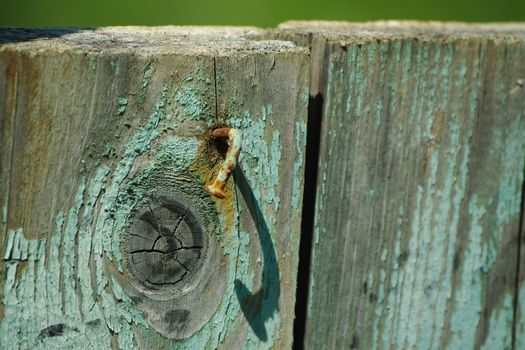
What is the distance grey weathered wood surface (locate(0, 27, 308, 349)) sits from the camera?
5.13ft

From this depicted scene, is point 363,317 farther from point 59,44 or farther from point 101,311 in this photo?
point 59,44

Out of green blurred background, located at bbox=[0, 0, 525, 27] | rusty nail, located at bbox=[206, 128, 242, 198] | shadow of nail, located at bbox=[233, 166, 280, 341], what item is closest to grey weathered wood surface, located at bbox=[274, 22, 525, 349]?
shadow of nail, located at bbox=[233, 166, 280, 341]

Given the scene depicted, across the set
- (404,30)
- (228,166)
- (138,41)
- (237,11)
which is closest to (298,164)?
(228,166)

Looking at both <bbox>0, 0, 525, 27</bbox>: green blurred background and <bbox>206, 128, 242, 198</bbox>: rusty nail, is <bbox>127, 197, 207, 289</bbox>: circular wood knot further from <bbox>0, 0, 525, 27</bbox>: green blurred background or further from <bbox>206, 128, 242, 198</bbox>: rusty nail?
<bbox>0, 0, 525, 27</bbox>: green blurred background

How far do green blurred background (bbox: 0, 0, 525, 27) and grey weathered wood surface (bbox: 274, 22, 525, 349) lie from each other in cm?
550

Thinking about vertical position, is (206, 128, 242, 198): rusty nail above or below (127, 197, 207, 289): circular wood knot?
above

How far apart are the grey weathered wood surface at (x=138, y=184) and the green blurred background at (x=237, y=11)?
5.65 meters

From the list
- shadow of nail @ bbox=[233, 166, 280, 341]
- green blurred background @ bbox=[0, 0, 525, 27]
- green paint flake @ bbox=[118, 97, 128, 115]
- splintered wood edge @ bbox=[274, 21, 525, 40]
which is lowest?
shadow of nail @ bbox=[233, 166, 280, 341]

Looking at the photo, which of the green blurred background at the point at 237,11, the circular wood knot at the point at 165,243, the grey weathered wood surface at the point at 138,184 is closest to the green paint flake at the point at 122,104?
the grey weathered wood surface at the point at 138,184

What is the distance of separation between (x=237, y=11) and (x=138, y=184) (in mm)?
6403

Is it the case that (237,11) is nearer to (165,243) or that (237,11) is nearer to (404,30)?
(404,30)

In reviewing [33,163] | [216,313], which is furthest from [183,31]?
A: [216,313]

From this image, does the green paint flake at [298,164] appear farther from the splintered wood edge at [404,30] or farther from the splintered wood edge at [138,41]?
the splintered wood edge at [404,30]

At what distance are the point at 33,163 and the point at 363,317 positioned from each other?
2.82 ft
